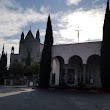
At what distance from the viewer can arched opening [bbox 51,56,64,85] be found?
1734 inches

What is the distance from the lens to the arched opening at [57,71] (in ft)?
144

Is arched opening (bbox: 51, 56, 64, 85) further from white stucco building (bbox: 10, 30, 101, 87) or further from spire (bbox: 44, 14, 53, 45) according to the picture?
spire (bbox: 44, 14, 53, 45)

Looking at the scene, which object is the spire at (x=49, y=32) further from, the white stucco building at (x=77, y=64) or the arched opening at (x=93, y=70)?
the arched opening at (x=93, y=70)

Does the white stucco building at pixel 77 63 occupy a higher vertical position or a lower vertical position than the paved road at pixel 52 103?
higher

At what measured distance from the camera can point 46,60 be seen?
39750mm

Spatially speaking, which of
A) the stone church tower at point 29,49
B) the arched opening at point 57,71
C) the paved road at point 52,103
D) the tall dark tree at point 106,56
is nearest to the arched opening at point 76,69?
the arched opening at point 57,71

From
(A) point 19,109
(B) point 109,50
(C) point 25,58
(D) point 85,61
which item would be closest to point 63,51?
(D) point 85,61

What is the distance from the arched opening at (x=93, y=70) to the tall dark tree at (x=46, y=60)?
20.9 feet

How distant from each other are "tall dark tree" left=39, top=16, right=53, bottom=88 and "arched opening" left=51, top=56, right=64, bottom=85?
12.4 feet

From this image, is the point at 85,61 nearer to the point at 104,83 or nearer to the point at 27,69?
the point at 104,83

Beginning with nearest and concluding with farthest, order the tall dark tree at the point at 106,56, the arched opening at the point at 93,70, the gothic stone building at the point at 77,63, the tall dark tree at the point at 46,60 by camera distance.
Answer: the tall dark tree at the point at 106,56 → the gothic stone building at the point at 77,63 → the tall dark tree at the point at 46,60 → the arched opening at the point at 93,70

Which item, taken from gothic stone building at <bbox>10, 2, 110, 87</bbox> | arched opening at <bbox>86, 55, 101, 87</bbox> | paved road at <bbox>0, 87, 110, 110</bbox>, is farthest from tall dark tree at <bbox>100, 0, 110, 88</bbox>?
paved road at <bbox>0, 87, 110, 110</bbox>

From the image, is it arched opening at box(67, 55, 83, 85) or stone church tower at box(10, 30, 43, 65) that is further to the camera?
stone church tower at box(10, 30, 43, 65)

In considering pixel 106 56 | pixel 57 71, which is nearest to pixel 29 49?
pixel 57 71
